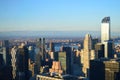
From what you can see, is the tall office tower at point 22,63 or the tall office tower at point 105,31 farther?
the tall office tower at point 105,31

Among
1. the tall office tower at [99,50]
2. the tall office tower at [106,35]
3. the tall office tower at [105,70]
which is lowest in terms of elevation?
the tall office tower at [105,70]

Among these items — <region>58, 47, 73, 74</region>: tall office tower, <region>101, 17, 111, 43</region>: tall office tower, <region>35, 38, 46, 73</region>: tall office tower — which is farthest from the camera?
<region>101, 17, 111, 43</region>: tall office tower

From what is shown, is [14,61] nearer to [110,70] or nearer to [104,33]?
[110,70]

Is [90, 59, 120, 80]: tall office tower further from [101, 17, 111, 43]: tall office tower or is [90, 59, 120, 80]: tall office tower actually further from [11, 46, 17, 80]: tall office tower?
[101, 17, 111, 43]: tall office tower

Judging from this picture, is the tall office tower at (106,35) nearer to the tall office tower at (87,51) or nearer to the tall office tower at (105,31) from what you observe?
the tall office tower at (105,31)

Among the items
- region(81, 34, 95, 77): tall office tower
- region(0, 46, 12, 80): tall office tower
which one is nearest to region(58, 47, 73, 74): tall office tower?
region(81, 34, 95, 77): tall office tower

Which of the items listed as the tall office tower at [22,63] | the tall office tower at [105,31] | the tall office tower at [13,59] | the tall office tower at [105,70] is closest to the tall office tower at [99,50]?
the tall office tower at [105,31]

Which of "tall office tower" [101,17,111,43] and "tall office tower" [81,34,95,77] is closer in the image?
"tall office tower" [81,34,95,77]
